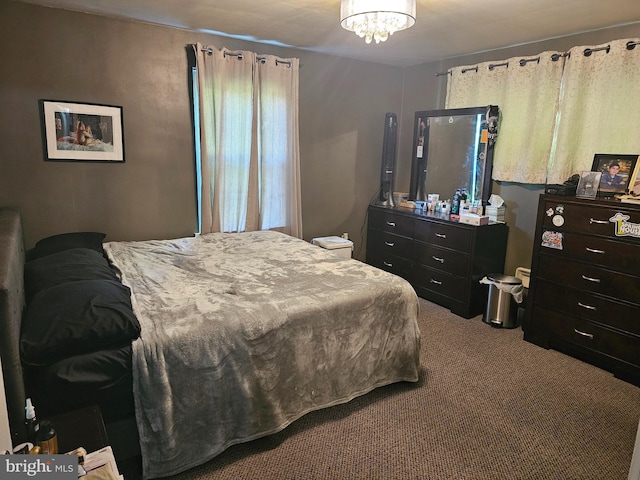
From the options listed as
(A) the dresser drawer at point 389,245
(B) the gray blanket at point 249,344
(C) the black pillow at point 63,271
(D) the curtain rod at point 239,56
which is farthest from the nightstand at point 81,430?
(A) the dresser drawer at point 389,245

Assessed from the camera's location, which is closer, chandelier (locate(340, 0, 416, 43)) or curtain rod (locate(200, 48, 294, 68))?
chandelier (locate(340, 0, 416, 43))

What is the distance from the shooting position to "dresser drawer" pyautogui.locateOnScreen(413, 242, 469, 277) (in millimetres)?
3697

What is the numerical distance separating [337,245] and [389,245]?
605mm

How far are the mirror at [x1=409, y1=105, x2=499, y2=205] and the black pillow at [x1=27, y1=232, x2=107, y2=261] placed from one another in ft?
10.5

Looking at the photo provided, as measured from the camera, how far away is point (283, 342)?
207 centimetres

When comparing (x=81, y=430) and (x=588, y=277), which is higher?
(x=588, y=277)

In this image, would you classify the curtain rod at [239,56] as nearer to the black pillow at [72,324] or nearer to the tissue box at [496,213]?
the tissue box at [496,213]

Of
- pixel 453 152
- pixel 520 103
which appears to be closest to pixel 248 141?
pixel 453 152

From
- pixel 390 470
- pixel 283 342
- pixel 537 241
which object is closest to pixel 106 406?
pixel 283 342

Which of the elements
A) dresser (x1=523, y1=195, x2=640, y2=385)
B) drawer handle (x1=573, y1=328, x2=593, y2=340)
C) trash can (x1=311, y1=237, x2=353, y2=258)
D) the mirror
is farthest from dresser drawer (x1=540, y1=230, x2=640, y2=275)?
trash can (x1=311, y1=237, x2=353, y2=258)

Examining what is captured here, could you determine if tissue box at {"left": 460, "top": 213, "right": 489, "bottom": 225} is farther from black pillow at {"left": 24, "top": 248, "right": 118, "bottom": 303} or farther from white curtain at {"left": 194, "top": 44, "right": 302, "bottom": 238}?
black pillow at {"left": 24, "top": 248, "right": 118, "bottom": 303}

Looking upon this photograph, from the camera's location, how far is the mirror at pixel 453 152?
3.91 m

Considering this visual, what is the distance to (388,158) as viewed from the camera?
461 cm

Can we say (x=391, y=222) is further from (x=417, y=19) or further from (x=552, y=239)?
(x=417, y=19)
